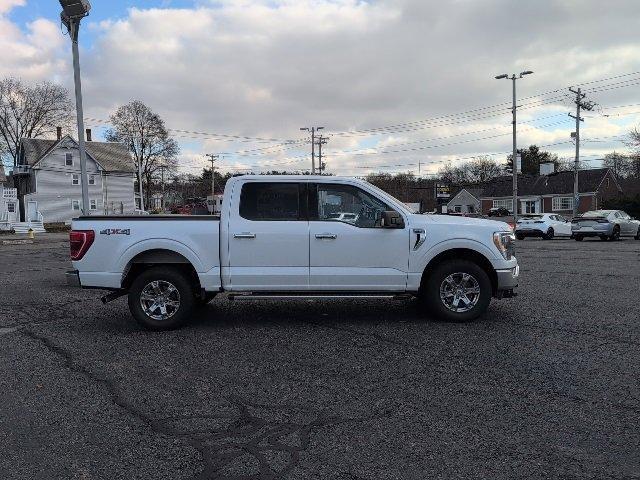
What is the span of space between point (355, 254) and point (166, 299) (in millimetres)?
2573

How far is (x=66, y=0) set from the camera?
1127 cm

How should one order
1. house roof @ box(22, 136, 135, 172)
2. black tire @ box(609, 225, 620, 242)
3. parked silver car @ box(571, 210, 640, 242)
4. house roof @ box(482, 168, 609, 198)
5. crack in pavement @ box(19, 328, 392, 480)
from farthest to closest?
1. house roof @ box(482, 168, 609, 198)
2. house roof @ box(22, 136, 135, 172)
3. black tire @ box(609, 225, 620, 242)
4. parked silver car @ box(571, 210, 640, 242)
5. crack in pavement @ box(19, 328, 392, 480)

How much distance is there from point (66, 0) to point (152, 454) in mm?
10895

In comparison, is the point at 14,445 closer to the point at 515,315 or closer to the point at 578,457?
the point at 578,457

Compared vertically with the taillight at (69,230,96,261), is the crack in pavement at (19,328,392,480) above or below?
below

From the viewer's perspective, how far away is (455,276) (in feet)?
23.6

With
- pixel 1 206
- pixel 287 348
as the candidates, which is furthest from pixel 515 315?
pixel 1 206

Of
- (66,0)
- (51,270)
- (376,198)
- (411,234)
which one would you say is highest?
(66,0)

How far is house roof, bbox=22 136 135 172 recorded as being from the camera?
60000mm

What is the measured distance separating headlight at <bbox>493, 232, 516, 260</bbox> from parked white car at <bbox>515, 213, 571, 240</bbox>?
2526cm

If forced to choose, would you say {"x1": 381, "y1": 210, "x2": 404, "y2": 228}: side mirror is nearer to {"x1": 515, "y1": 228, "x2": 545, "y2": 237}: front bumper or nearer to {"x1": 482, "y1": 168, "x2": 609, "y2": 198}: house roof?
{"x1": 515, "y1": 228, "x2": 545, "y2": 237}: front bumper

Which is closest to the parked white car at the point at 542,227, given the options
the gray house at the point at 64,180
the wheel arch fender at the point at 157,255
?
the wheel arch fender at the point at 157,255

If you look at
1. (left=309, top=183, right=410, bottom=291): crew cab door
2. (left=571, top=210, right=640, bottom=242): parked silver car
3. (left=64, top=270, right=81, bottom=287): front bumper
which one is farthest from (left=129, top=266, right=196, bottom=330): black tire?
(left=571, top=210, right=640, bottom=242): parked silver car

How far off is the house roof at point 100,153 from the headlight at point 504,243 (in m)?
60.7
